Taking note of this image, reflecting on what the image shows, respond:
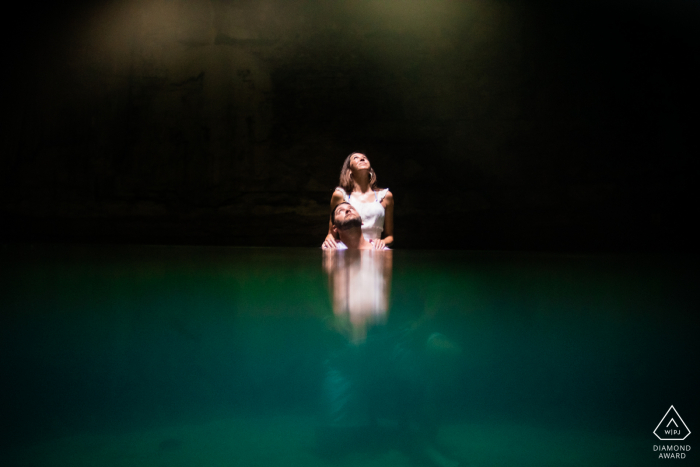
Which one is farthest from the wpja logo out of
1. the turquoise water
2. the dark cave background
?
the dark cave background

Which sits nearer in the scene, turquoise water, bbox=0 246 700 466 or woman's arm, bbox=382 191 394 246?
turquoise water, bbox=0 246 700 466

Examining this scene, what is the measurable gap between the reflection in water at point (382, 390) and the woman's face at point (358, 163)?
2663 millimetres

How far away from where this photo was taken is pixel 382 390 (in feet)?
1.03

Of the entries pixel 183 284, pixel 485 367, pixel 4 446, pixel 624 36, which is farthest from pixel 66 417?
pixel 624 36

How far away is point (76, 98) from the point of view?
4.39m

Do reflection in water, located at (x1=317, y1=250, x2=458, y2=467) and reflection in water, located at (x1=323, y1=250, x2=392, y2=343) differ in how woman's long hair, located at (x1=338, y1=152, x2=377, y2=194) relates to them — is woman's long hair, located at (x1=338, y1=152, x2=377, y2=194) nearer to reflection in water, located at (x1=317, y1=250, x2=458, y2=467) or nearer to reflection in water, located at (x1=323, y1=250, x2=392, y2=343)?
reflection in water, located at (x1=323, y1=250, x2=392, y2=343)

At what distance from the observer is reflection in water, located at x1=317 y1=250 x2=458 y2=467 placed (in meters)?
0.27

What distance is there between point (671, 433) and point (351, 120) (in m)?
4.07

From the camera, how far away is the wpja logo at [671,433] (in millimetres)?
272

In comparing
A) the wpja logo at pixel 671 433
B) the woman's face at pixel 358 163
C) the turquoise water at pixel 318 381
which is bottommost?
the wpja logo at pixel 671 433

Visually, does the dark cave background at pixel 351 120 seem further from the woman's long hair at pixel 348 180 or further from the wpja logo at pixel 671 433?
the wpja logo at pixel 671 433

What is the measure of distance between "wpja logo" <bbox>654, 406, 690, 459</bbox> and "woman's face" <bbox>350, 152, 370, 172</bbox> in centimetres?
281

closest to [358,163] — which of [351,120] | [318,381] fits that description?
[351,120]

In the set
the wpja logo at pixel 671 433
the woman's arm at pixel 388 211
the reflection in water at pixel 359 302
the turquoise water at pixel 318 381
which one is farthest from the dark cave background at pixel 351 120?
the wpja logo at pixel 671 433
